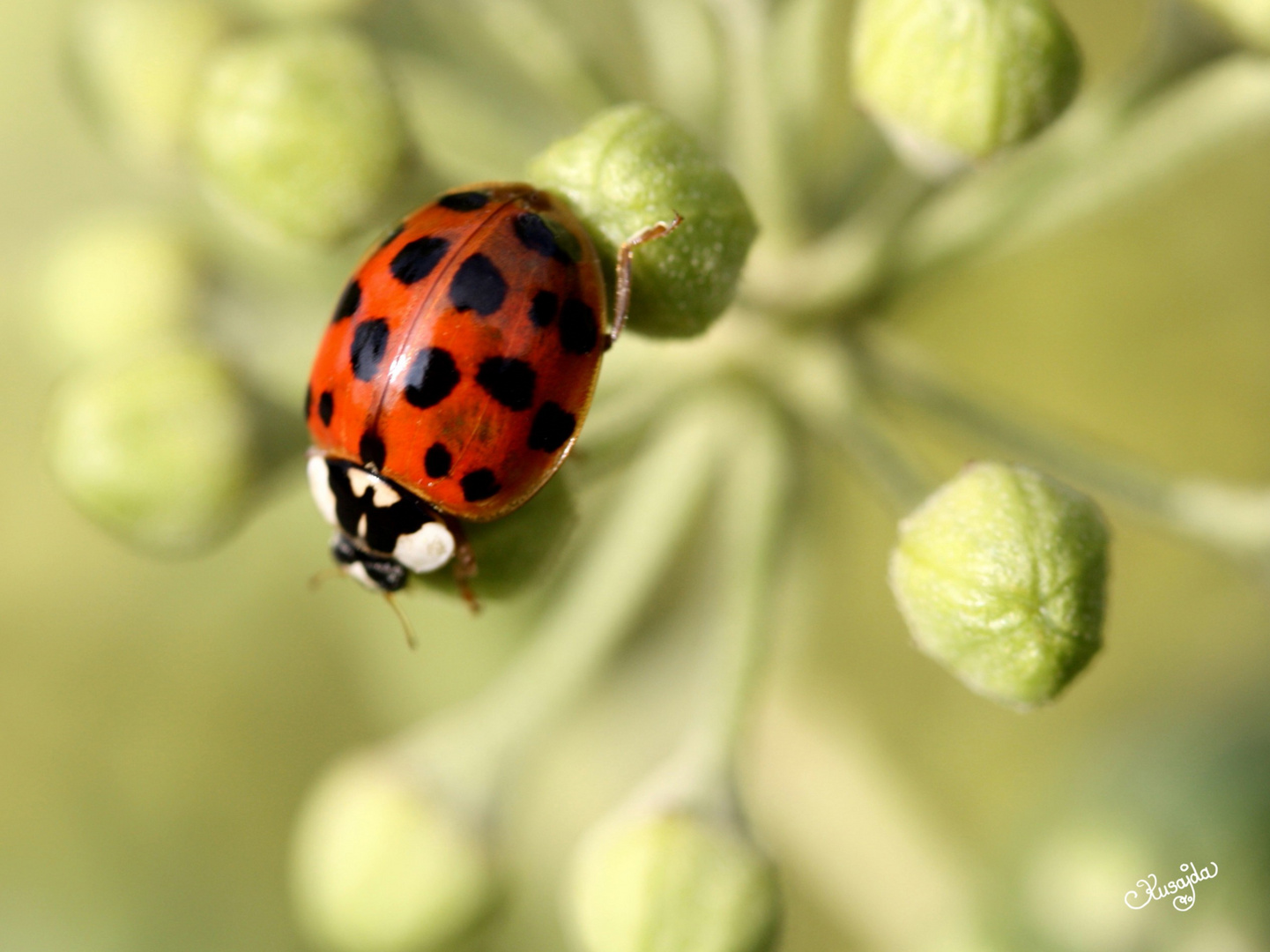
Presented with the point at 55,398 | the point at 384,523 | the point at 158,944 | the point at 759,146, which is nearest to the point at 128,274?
the point at 55,398

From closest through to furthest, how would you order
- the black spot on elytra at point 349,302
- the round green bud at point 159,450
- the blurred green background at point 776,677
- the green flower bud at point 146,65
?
the black spot on elytra at point 349,302, the round green bud at point 159,450, the green flower bud at point 146,65, the blurred green background at point 776,677

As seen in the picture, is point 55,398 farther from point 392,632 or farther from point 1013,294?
point 1013,294

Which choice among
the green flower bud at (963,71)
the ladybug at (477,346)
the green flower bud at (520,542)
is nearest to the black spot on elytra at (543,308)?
the ladybug at (477,346)

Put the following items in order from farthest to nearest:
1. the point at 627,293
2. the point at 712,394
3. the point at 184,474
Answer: the point at 712,394 < the point at 184,474 < the point at 627,293

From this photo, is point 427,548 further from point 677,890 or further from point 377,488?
point 677,890

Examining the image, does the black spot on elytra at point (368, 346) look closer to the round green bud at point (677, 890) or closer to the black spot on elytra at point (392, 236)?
the black spot on elytra at point (392, 236)

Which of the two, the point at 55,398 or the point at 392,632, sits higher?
the point at 55,398

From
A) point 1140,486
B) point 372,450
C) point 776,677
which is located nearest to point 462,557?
point 372,450

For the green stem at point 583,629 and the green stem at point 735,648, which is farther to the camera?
the green stem at point 583,629
